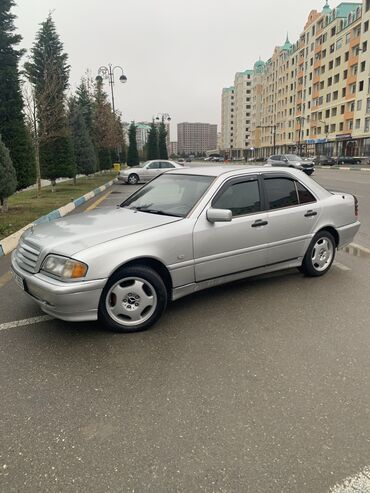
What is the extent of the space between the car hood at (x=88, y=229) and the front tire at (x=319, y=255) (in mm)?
2104

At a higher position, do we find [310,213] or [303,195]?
[303,195]

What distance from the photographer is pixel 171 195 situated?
460 cm

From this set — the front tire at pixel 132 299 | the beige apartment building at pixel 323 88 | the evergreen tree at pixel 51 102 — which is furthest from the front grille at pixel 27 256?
the beige apartment building at pixel 323 88

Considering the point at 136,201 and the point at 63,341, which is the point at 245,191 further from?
the point at 63,341

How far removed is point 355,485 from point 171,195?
336 centimetres

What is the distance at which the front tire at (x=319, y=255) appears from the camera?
514cm

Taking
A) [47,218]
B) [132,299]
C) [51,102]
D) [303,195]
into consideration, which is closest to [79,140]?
[51,102]

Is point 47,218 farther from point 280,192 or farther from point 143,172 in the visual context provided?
point 143,172

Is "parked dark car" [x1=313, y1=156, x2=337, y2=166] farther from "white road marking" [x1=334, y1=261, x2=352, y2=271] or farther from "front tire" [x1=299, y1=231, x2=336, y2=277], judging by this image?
"front tire" [x1=299, y1=231, x2=336, y2=277]

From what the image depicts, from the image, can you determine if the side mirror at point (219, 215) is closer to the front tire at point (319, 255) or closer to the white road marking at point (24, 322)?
the front tire at point (319, 255)

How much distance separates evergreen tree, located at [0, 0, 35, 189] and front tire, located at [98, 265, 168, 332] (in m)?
11.0

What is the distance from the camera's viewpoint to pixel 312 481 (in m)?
2.00

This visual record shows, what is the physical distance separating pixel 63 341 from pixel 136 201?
203 cm

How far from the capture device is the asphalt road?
2.05 m
